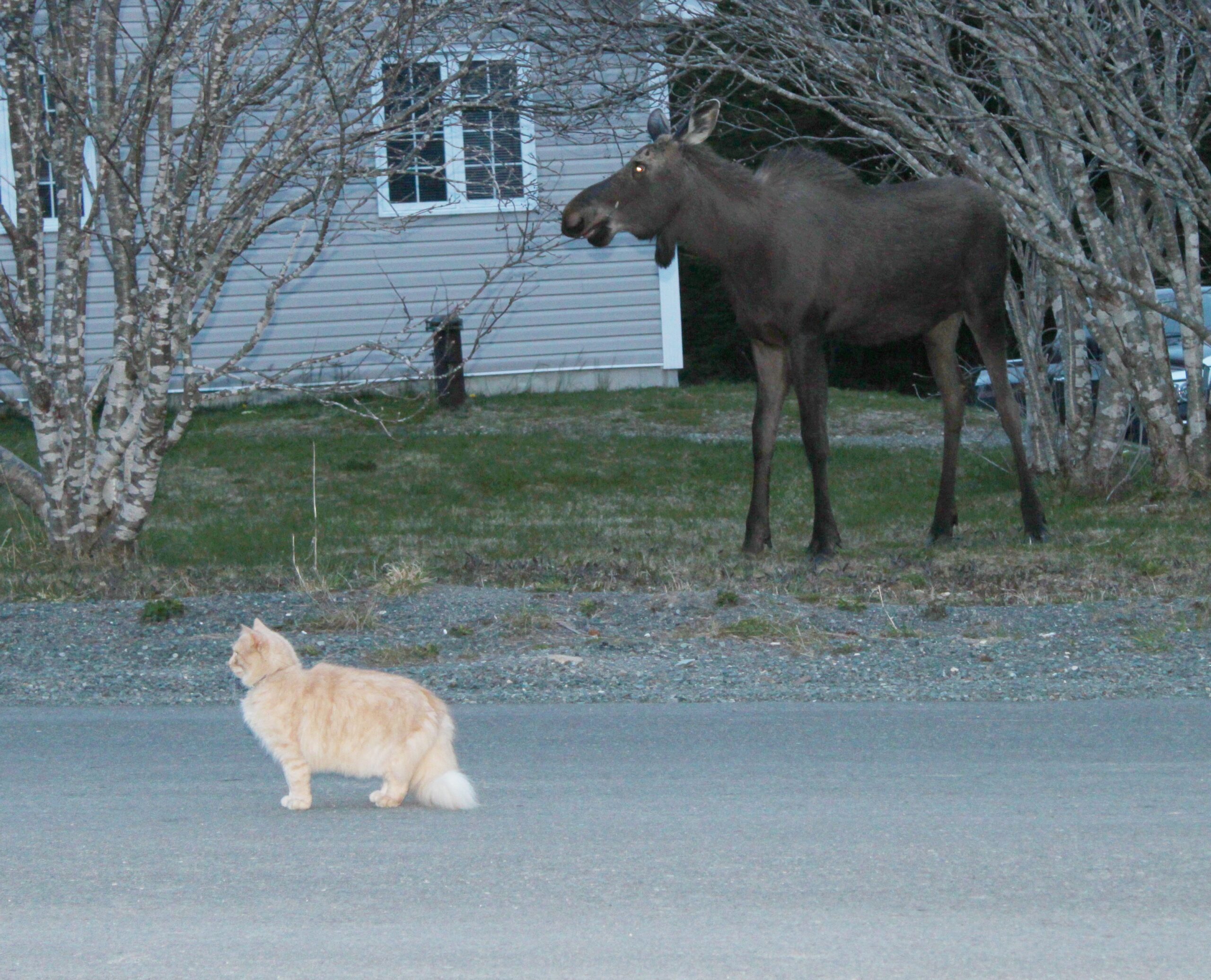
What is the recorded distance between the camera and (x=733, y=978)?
412cm

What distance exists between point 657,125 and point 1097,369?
7753mm

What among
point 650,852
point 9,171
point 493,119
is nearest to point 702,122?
point 493,119

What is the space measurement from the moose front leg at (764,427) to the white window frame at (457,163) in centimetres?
188

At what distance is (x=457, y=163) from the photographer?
42.7 feet

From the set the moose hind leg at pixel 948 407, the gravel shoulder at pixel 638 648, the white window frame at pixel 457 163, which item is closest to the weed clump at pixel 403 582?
the gravel shoulder at pixel 638 648

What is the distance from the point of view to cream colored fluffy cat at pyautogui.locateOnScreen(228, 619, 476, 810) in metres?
5.44

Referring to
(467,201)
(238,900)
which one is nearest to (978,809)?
(238,900)

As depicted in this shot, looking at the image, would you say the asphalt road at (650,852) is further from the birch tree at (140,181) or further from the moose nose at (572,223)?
the moose nose at (572,223)

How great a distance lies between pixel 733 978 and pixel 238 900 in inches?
59.3

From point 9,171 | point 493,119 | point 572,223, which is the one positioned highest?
point 9,171

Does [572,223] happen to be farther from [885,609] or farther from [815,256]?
[885,609]

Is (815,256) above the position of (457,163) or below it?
below

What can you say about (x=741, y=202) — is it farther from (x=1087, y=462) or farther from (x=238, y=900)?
(x=238, y=900)

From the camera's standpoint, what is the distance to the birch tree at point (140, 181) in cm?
1007
